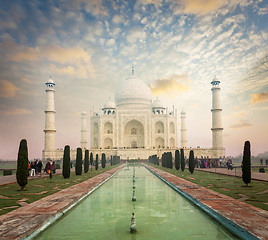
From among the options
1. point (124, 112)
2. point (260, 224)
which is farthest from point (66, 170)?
point (124, 112)

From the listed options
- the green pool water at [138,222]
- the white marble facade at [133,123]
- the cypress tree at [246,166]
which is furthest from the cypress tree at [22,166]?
the white marble facade at [133,123]

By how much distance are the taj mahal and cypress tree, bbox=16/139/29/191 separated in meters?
21.0

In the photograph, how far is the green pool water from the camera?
311 centimetres

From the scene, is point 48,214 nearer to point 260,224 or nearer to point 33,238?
point 33,238

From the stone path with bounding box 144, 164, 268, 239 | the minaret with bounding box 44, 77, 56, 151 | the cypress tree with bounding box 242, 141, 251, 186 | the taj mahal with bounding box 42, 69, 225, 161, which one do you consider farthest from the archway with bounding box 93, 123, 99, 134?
the stone path with bounding box 144, 164, 268, 239

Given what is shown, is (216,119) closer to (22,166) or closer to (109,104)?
(109,104)

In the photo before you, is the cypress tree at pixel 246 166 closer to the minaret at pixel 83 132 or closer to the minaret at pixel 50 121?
the minaret at pixel 50 121

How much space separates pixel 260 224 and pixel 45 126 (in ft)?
89.8

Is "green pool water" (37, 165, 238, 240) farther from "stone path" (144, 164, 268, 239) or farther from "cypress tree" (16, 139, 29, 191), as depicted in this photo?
"cypress tree" (16, 139, 29, 191)

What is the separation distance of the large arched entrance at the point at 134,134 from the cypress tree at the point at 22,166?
28872 millimetres

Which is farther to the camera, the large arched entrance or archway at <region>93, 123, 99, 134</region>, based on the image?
the large arched entrance

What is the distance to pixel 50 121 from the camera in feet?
90.1

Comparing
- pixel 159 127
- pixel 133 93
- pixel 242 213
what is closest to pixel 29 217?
pixel 242 213

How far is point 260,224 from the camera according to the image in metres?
3.17
